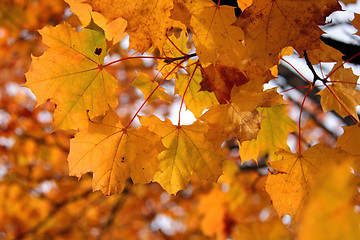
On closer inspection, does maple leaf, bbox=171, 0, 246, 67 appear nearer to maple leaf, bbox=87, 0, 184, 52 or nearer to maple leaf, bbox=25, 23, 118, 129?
maple leaf, bbox=87, 0, 184, 52

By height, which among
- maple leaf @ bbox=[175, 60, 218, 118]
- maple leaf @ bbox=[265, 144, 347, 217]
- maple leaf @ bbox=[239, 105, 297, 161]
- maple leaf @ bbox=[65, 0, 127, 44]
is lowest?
maple leaf @ bbox=[239, 105, 297, 161]

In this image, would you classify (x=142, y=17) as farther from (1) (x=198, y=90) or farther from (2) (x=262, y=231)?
(2) (x=262, y=231)

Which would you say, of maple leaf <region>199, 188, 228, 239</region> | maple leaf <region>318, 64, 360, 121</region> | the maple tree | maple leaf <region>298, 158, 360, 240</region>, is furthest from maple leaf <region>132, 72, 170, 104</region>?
maple leaf <region>199, 188, 228, 239</region>

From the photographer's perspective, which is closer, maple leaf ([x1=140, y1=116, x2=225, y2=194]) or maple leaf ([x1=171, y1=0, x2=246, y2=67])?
maple leaf ([x1=171, y1=0, x2=246, y2=67])

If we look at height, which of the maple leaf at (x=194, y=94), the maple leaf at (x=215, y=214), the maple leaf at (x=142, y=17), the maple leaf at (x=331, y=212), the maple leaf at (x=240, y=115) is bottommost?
the maple leaf at (x=215, y=214)

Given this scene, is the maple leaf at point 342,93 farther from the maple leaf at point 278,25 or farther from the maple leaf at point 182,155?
the maple leaf at point 182,155

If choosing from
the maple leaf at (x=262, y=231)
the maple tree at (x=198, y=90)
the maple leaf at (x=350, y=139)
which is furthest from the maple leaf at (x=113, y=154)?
the maple leaf at (x=262, y=231)
